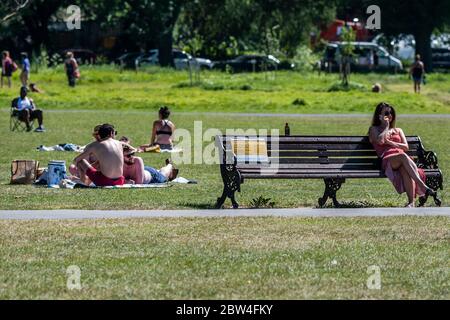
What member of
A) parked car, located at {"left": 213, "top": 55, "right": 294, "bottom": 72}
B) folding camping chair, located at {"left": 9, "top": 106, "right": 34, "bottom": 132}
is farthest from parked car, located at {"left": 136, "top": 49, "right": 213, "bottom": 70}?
folding camping chair, located at {"left": 9, "top": 106, "right": 34, "bottom": 132}

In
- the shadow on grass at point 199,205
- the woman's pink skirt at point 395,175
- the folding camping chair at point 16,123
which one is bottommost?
the folding camping chair at point 16,123

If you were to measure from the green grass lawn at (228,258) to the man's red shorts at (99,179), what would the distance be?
3.83 metres

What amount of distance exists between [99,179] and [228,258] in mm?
6925

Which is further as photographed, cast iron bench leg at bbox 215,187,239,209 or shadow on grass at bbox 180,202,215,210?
shadow on grass at bbox 180,202,215,210

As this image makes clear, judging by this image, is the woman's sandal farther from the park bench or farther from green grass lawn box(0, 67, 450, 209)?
green grass lawn box(0, 67, 450, 209)

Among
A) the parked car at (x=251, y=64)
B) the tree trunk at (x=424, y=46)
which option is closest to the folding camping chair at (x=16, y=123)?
the parked car at (x=251, y=64)

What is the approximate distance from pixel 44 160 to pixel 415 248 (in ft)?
42.2

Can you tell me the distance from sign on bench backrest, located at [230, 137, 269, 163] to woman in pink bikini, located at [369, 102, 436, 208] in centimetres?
145

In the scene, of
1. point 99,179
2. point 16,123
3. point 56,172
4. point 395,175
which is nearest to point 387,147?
point 395,175

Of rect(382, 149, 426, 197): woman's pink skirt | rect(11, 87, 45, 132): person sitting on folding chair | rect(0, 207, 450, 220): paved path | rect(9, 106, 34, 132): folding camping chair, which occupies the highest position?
rect(382, 149, 426, 197): woman's pink skirt

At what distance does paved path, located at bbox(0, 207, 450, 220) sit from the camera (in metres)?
Answer: 15.6

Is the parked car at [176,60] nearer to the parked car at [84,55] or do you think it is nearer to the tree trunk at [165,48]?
the tree trunk at [165,48]

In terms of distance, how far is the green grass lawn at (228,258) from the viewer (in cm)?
1073

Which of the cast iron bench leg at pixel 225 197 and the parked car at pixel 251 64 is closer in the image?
the cast iron bench leg at pixel 225 197
